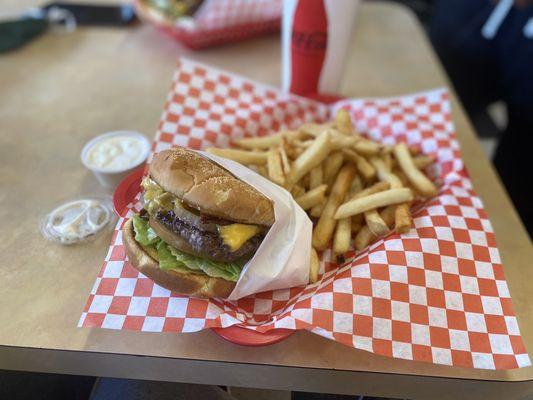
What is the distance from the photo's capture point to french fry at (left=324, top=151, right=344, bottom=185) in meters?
1.65

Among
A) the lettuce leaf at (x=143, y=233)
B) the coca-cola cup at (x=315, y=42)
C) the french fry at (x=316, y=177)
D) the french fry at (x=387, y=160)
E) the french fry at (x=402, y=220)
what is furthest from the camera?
the coca-cola cup at (x=315, y=42)

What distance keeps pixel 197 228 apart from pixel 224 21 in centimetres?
191

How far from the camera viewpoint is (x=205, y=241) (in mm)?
1174

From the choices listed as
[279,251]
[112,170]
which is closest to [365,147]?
[279,251]

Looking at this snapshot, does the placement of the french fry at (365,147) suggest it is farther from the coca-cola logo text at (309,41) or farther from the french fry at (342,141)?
the coca-cola logo text at (309,41)

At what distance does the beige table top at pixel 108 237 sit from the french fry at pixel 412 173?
338 millimetres

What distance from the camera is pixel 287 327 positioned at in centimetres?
112

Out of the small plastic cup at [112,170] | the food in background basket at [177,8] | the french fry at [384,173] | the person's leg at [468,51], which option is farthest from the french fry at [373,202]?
the person's leg at [468,51]

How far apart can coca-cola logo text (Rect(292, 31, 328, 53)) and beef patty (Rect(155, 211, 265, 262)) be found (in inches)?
47.2

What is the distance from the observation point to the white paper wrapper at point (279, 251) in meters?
1.22

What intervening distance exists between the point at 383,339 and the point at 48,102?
213 centimetres

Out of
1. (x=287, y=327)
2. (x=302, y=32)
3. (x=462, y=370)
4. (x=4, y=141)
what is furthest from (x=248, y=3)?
(x=462, y=370)

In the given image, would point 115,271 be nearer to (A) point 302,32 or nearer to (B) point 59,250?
(B) point 59,250

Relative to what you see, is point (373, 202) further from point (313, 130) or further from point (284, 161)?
point (313, 130)
